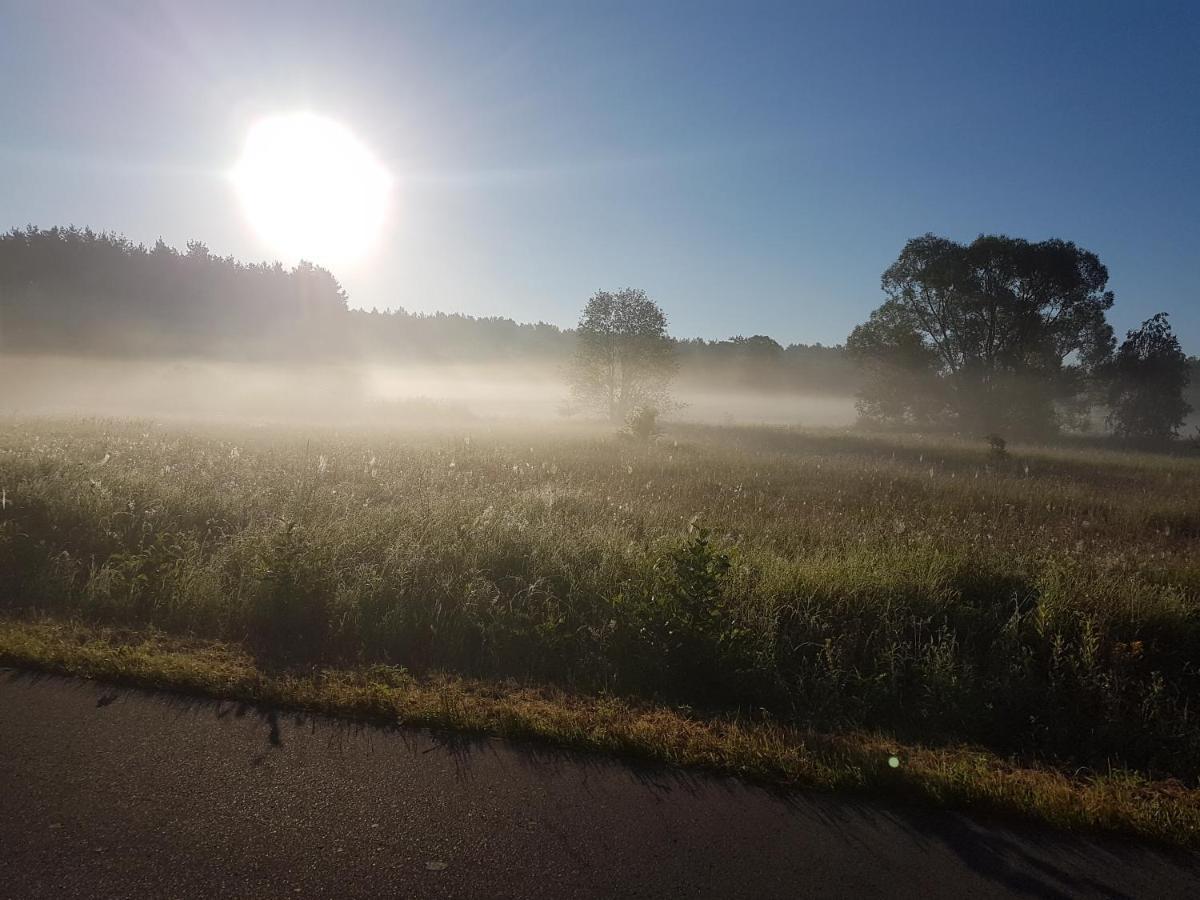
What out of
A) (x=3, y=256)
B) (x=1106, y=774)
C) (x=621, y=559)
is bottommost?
(x=1106, y=774)

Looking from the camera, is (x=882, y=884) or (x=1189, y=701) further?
(x=1189, y=701)

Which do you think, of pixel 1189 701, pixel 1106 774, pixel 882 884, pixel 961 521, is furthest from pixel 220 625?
pixel 961 521

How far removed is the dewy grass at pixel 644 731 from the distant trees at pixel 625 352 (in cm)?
3078

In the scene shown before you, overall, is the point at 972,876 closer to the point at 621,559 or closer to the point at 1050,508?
the point at 621,559

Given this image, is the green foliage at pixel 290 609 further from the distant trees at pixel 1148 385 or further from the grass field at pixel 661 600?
the distant trees at pixel 1148 385

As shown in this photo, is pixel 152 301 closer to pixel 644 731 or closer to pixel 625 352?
pixel 625 352

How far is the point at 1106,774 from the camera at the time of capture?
4.03 m

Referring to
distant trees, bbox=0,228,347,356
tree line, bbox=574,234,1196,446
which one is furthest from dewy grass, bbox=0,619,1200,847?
distant trees, bbox=0,228,347,356

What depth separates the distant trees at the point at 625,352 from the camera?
35.3 meters

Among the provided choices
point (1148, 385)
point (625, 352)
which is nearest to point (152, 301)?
point (625, 352)

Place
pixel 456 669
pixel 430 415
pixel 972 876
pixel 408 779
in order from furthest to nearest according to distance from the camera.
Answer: pixel 430 415 < pixel 456 669 < pixel 408 779 < pixel 972 876

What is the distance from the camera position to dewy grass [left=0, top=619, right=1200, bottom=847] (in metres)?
3.45

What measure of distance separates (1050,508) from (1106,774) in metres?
8.27

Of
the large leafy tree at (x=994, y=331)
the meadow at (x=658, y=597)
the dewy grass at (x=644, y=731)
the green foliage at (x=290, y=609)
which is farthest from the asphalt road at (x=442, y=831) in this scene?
the large leafy tree at (x=994, y=331)
